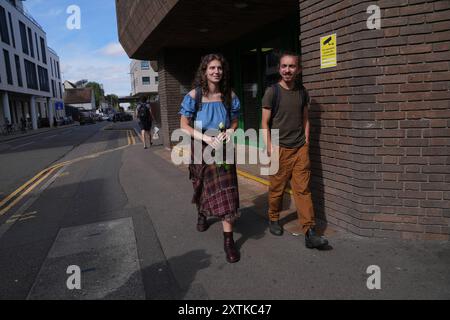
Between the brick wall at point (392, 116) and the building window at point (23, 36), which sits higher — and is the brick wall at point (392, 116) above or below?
below

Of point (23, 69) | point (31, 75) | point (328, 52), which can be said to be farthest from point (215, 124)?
point (31, 75)

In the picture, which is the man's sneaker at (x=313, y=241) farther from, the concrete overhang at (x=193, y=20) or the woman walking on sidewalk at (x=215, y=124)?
the concrete overhang at (x=193, y=20)

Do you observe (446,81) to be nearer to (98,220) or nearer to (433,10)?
(433,10)

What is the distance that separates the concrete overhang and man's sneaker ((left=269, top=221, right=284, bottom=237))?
4.46 m

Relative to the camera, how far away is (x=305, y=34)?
4242mm

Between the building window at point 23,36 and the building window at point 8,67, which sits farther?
the building window at point 23,36

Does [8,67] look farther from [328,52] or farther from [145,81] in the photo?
[328,52]

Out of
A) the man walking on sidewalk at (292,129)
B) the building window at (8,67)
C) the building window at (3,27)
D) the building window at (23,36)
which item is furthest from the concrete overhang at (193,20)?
the building window at (23,36)

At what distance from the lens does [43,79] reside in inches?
1954

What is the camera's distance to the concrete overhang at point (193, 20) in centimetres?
702

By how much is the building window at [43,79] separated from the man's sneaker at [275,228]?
167 feet

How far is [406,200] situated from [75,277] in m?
3.21

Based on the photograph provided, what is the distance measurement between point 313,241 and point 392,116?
142 cm
